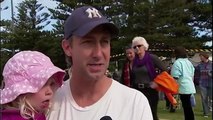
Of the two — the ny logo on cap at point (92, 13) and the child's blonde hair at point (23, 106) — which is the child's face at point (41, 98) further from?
the ny logo on cap at point (92, 13)

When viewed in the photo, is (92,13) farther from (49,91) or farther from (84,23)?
(49,91)

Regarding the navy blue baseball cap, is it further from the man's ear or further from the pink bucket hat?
the pink bucket hat

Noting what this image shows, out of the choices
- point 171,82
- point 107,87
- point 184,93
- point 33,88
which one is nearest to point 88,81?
point 107,87

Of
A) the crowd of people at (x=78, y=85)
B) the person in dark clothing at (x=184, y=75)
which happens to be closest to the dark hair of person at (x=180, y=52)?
the person in dark clothing at (x=184, y=75)

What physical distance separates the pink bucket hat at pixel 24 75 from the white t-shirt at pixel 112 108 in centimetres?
10

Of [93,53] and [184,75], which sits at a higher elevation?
[93,53]

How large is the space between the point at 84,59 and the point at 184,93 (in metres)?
4.20

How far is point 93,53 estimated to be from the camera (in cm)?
125

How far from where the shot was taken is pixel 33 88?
1.36 meters

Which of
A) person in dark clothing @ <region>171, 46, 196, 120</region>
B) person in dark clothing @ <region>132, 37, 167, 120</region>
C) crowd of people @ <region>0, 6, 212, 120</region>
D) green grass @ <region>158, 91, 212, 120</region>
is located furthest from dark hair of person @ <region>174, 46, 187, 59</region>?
crowd of people @ <region>0, 6, 212, 120</region>

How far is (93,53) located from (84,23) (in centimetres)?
10

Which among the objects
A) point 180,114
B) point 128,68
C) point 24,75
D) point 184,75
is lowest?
point 180,114

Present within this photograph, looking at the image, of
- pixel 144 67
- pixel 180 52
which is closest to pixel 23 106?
pixel 144 67

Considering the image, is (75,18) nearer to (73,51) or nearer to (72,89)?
(73,51)
